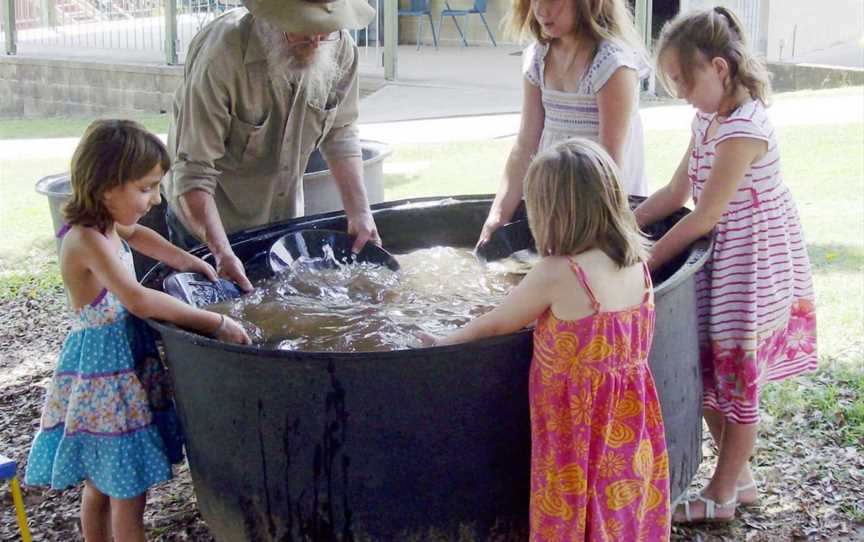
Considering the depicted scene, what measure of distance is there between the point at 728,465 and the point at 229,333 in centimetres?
169

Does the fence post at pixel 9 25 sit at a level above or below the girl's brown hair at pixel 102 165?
above

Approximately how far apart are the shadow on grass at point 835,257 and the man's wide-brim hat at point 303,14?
366cm

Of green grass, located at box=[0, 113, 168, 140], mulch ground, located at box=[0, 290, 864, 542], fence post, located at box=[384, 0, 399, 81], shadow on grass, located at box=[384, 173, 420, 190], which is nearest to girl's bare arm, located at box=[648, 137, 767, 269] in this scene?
mulch ground, located at box=[0, 290, 864, 542]

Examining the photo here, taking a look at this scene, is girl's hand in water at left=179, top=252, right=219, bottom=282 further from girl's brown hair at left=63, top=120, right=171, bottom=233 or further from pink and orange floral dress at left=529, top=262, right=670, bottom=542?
pink and orange floral dress at left=529, top=262, right=670, bottom=542

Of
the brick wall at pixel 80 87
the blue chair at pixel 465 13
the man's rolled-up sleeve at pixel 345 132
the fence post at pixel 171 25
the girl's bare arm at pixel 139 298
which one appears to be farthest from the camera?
the blue chair at pixel 465 13

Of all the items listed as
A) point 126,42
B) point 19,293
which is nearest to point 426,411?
point 19,293

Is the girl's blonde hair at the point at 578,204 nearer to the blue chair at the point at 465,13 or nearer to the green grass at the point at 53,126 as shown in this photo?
the green grass at the point at 53,126

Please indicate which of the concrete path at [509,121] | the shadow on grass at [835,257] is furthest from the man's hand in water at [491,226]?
the concrete path at [509,121]

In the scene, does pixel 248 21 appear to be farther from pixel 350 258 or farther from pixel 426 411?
pixel 426 411

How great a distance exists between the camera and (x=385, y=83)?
487 inches

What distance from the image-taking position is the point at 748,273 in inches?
119

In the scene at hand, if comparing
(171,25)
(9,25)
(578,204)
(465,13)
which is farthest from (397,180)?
(9,25)

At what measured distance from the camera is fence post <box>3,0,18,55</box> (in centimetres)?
1567

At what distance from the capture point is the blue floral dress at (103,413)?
274 centimetres
